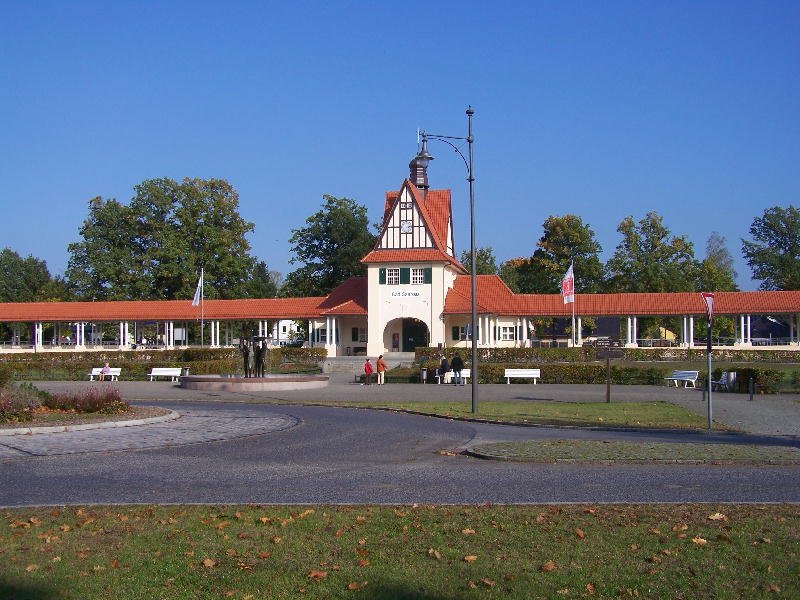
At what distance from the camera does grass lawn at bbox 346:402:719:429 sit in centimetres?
2180

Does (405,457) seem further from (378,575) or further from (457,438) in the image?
(378,575)

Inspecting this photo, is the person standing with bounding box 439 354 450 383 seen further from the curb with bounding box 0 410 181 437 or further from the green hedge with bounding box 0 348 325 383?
the curb with bounding box 0 410 181 437

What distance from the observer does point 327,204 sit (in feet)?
277

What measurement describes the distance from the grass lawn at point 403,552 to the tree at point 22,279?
318ft

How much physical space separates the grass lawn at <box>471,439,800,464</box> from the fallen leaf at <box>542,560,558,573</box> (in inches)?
268

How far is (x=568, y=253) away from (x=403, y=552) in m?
71.3

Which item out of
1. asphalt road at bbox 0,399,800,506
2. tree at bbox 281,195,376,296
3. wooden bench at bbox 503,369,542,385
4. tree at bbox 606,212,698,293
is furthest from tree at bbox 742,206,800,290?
asphalt road at bbox 0,399,800,506

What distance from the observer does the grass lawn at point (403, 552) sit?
6.50 m

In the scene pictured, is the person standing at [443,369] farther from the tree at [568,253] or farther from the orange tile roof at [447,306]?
the tree at [568,253]

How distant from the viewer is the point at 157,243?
74.6 meters

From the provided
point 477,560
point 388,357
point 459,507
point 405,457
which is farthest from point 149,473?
point 388,357

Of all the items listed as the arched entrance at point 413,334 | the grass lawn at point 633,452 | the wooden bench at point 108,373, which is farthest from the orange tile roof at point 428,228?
the grass lawn at point 633,452

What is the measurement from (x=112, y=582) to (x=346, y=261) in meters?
75.8

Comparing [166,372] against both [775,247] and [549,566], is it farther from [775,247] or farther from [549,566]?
[775,247]
